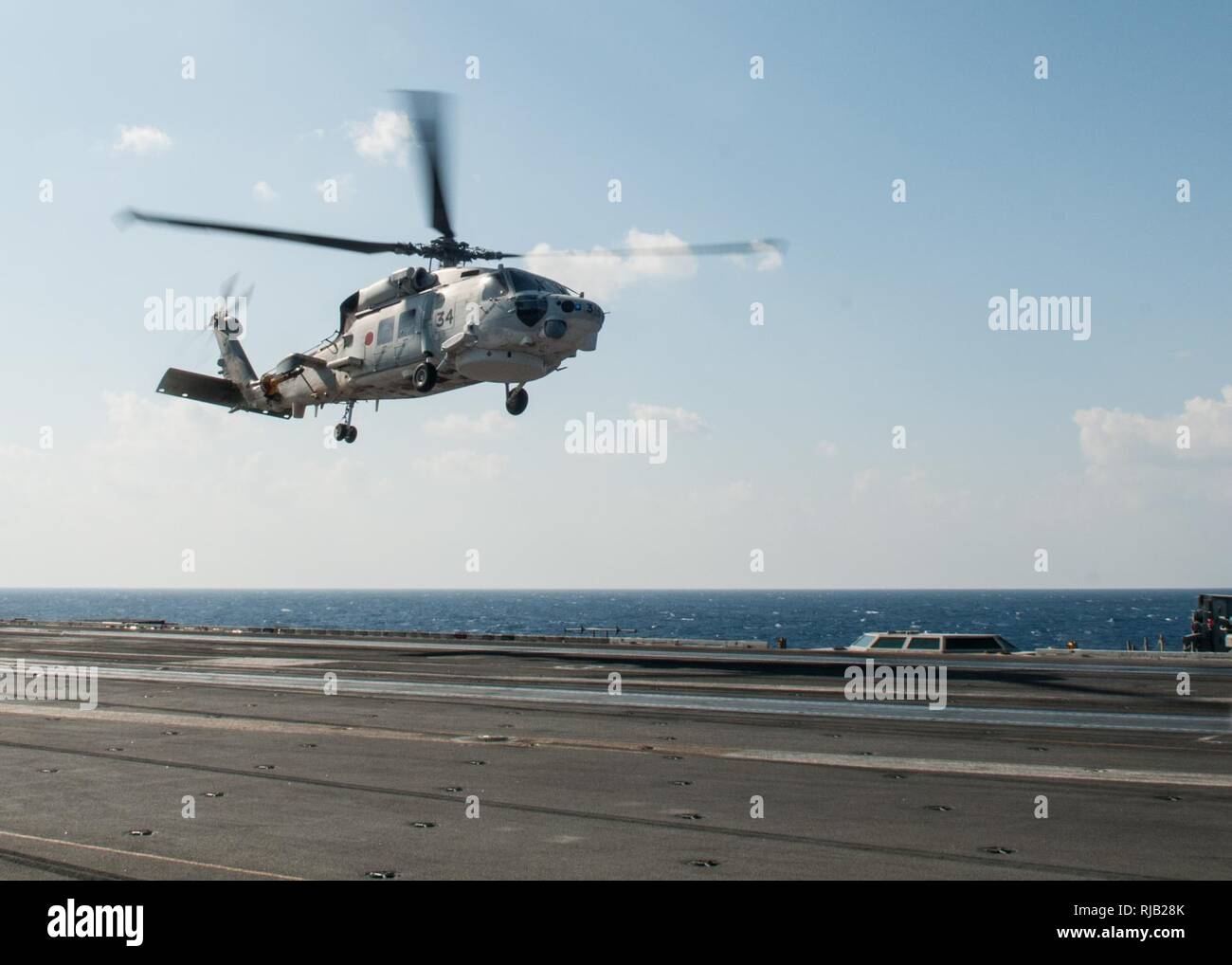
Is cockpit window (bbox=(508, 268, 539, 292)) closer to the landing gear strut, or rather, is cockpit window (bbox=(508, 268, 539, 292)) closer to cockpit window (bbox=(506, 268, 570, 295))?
cockpit window (bbox=(506, 268, 570, 295))

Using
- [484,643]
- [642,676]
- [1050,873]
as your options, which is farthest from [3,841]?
[484,643]

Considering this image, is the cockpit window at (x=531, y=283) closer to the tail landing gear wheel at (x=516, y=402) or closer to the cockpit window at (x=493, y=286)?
the cockpit window at (x=493, y=286)

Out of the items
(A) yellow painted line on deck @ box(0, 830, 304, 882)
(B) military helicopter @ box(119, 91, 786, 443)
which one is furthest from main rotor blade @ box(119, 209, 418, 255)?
A: (A) yellow painted line on deck @ box(0, 830, 304, 882)

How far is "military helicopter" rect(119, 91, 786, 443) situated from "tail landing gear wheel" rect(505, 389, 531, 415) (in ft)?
0.11

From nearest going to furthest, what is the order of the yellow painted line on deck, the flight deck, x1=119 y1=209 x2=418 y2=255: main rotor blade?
the yellow painted line on deck → the flight deck → x1=119 y1=209 x2=418 y2=255: main rotor blade

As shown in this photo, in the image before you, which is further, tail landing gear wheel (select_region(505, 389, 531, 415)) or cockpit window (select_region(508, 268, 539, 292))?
tail landing gear wheel (select_region(505, 389, 531, 415))

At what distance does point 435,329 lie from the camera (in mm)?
35375

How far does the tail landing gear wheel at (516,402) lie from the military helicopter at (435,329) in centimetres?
3

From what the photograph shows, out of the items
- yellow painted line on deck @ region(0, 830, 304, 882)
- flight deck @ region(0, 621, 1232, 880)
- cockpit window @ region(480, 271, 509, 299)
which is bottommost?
flight deck @ region(0, 621, 1232, 880)

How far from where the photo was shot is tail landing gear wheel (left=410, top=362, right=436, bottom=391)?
1414 inches

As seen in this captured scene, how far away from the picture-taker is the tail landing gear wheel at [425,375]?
118ft

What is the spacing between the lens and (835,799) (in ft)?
40.1

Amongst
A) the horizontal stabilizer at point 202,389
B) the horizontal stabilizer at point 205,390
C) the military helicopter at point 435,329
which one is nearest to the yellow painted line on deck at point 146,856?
the military helicopter at point 435,329
